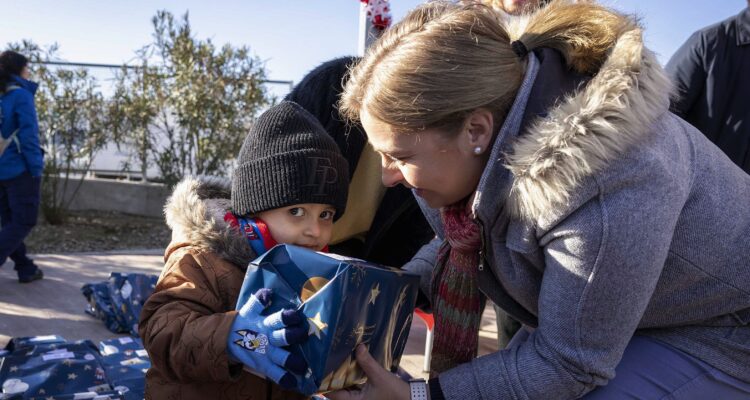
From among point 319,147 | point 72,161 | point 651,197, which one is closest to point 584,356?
point 651,197

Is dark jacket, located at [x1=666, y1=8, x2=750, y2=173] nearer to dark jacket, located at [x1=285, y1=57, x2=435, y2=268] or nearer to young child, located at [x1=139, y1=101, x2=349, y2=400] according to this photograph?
dark jacket, located at [x1=285, y1=57, x2=435, y2=268]

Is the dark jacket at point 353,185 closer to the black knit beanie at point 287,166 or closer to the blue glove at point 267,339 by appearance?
the black knit beanie at point 287,166

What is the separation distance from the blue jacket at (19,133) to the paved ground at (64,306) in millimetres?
838

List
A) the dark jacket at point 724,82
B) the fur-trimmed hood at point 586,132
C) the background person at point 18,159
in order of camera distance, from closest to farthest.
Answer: the fur-trimmed hood at point 586,132
the dark jacket at point 724,82
the background person at point 18,159

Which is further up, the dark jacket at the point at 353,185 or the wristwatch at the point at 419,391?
the dark jacket at the point at 353,185

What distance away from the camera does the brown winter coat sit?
1.64m

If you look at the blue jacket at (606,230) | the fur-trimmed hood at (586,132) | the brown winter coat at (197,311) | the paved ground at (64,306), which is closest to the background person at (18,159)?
the paved ground at (64,306)

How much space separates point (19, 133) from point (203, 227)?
3.89 meters

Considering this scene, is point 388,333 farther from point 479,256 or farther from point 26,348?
point 26,348

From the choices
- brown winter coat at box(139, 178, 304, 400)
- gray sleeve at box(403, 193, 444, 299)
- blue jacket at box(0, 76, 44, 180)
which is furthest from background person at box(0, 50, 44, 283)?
gray sleeve at box(403, 193, 444, 299)

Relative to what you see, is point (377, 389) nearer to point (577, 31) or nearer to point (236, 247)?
point (236, 247)

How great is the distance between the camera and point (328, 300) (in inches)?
59.2

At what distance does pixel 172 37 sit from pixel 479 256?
674 centimetres

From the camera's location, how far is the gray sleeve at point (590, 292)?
1467 mm
